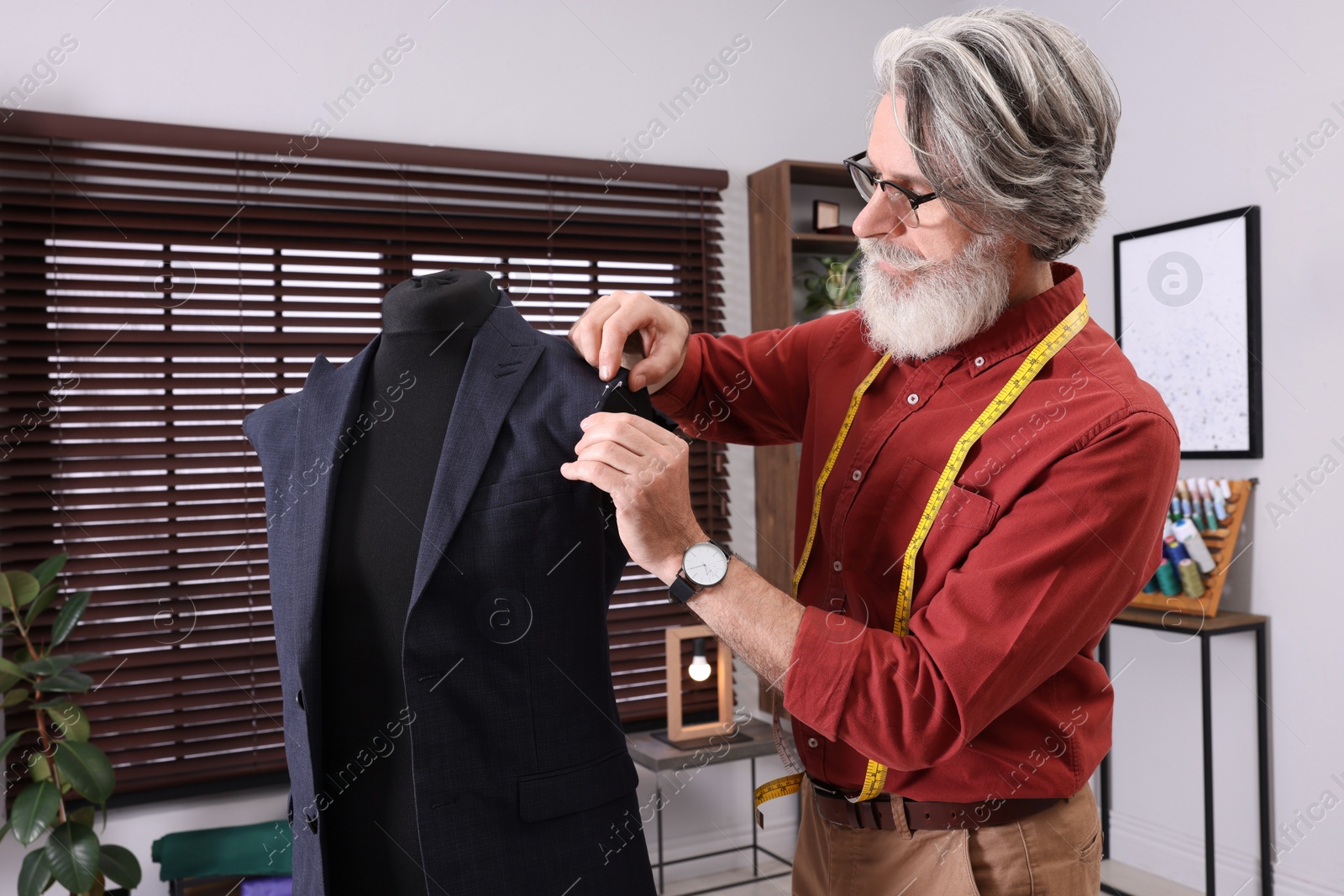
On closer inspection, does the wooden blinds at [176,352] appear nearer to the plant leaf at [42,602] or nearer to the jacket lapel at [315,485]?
the plant leaf at [42,602]

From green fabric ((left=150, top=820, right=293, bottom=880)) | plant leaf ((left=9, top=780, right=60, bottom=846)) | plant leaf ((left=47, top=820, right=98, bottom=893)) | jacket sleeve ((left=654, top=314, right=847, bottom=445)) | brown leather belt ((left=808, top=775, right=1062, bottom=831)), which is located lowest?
green fabric ((left=150, top=820, right=293, bottom=880))

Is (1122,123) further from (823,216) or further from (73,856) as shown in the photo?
(73,856)

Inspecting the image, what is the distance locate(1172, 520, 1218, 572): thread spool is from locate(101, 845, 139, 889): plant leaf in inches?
126

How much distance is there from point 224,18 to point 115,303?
940mm

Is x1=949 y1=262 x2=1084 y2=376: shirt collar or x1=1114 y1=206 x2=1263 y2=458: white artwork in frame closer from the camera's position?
x1=949 y1=262 x2=1084 y2=376: shirt collar

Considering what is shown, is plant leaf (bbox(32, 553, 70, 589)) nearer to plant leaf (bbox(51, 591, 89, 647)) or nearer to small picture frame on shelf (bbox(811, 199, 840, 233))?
plant leaf (bbox(51, 591, 89, 647))

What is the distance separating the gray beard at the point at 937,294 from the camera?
4.32 ft

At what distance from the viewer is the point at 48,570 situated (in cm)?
269

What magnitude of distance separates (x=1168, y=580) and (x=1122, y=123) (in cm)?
165

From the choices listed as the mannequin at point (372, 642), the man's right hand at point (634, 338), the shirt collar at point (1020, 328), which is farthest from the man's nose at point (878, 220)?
the mannequin at point (372, 642)

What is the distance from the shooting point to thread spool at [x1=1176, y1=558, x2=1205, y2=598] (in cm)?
312

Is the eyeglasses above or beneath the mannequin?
above

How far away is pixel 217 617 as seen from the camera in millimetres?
3047

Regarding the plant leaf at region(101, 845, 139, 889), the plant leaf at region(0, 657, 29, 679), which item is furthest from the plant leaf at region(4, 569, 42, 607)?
the plant leaf at region(101, 845, 139, 889)
